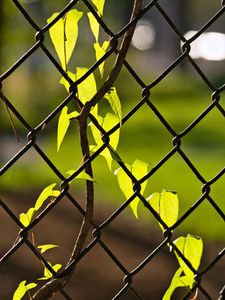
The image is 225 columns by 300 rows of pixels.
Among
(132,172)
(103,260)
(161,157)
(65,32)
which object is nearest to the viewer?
(65,32)

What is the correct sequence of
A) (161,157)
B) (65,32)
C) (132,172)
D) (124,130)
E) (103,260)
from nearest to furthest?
(65,32), (132,172), (103,260), (161,157), (124,130)

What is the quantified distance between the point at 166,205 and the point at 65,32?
0.42 meters

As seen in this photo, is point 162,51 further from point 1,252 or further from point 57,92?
point 1,252

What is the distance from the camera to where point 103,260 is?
22.5ft

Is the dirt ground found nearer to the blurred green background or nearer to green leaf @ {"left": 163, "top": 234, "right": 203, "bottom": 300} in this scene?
the blurred green background

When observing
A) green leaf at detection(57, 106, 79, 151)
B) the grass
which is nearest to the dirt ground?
the grass

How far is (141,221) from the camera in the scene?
785 centimetres

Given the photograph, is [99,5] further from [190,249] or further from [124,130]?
[124,130]

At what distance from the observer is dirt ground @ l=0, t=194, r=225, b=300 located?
6105 millimetres

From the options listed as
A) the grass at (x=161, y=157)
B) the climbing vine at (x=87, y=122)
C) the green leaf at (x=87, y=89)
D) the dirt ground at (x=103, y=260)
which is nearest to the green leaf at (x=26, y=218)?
the climbing vine at (x=87, y=122)

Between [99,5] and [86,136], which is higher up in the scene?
[99,5]

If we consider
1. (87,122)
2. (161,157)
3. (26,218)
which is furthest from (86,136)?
(161,157)

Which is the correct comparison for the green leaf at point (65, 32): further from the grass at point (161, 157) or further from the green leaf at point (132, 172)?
the grass at point (161, 157)

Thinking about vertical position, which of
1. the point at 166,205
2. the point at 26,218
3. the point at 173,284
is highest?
the point at 26,218
